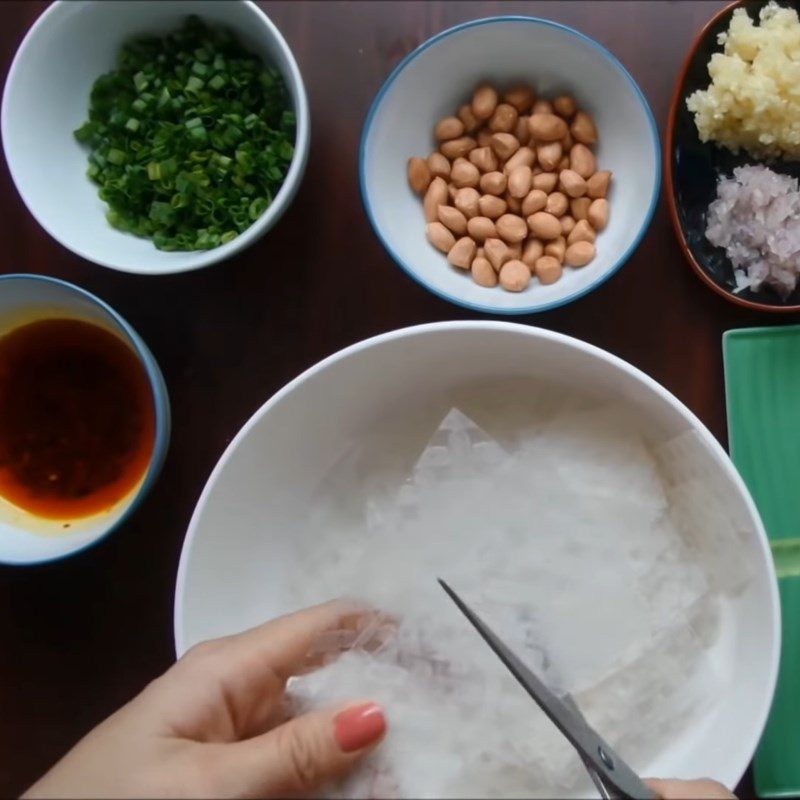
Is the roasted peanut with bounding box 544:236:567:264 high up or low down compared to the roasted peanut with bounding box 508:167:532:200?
down

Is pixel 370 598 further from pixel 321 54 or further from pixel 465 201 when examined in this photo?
pixel 321 54

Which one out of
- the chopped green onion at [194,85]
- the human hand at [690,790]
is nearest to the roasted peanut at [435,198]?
the chopped green onion at [194,85]

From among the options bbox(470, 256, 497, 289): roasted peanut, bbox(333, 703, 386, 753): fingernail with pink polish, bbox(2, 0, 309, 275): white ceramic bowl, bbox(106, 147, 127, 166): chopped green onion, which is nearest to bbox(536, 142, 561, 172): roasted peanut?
bbox(470, 256, 497, 289): roasted peanut

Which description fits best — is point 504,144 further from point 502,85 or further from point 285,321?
point 285,321

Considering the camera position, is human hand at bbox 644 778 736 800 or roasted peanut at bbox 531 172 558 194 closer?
human hand at bbox 644 778 736 800

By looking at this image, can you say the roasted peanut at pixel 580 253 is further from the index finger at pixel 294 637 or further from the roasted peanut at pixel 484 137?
the index finger at pixel 294 637

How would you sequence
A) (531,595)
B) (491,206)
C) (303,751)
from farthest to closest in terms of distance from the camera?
(491,206)
(531,595)
(303,751)

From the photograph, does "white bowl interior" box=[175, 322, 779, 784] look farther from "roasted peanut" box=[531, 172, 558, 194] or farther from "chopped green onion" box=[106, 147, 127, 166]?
"chopped green onion" box=[106, 147, 127, 166]

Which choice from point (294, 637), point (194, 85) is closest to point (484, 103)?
point (194, 85)
